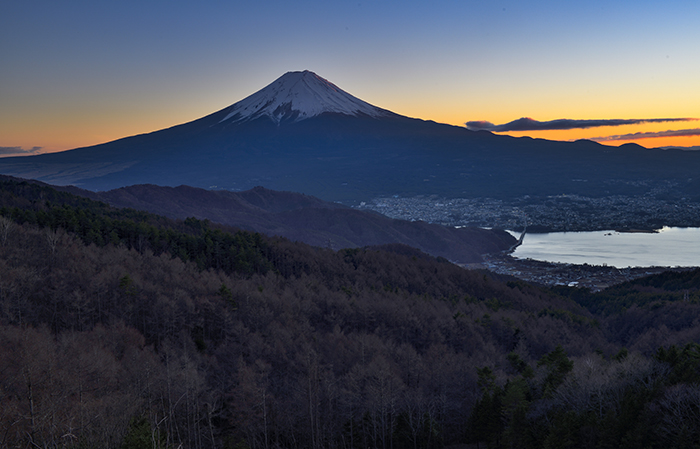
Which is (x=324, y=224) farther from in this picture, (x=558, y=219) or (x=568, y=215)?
(x=568, y=215)

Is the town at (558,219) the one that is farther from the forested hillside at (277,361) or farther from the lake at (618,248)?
the forested hillside at (277,361)

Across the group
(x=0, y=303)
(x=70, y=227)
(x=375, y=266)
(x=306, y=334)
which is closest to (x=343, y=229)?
(x=375, y=266)

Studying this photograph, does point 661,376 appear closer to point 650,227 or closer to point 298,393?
point 298,393

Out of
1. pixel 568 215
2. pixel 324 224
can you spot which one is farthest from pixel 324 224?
pixel 568 215

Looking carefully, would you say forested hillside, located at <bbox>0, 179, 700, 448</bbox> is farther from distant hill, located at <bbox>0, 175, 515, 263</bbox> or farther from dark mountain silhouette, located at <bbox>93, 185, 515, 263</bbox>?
dark mountain silhouette, located at <bbox>93, 185, 515, 263</bbox>

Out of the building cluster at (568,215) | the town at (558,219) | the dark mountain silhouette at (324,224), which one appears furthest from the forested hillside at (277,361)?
the building cluster at (568,215)

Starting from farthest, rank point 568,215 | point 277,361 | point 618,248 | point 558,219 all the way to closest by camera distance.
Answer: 1. point 568,215
2. point 558,219
3. point 618,248
4. point 277,361
